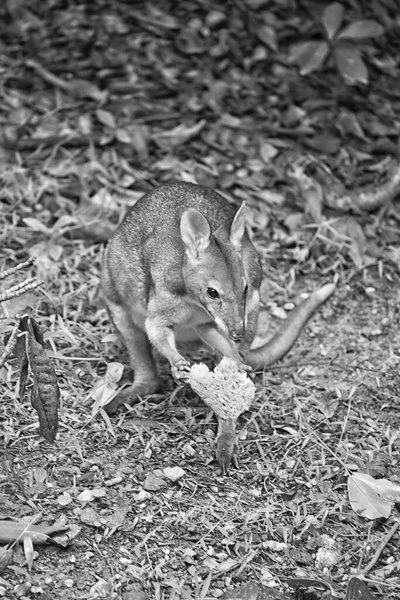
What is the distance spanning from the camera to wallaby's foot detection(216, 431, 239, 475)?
13.5ft

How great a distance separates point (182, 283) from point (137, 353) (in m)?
0.49

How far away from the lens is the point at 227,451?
4.14m

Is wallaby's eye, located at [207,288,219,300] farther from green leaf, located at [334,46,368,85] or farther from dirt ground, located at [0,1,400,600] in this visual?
green leaf, located at [334,46,368,85]

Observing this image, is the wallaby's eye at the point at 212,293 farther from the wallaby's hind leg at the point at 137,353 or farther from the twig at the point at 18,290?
the twig at the point at 18,290

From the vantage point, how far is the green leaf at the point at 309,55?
6.45 meters

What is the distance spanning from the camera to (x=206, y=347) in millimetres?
4738

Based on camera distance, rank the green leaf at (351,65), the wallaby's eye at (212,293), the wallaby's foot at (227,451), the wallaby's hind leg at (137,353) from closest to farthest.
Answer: the wallaby's foot at (227,451)
the wallaby's eye at (212,293)
the wallaby's hind leg at (137,353)
the green leaf at (351,65)

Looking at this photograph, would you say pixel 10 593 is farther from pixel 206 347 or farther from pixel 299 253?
pixel 299 253

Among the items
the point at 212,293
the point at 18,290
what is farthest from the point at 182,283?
the point at 18,290

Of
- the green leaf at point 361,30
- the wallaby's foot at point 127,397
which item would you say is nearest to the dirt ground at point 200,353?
the wallaby's foot at point 127,397

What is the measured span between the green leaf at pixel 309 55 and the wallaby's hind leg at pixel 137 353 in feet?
8.46

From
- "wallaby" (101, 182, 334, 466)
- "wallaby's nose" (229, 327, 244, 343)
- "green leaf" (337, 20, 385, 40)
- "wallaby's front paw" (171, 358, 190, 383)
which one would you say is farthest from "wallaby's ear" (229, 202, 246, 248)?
"green leaf" (337, 20, 385, 40)

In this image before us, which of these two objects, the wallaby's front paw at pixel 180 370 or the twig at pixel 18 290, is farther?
the wallaby's front paw at pixel 180 370

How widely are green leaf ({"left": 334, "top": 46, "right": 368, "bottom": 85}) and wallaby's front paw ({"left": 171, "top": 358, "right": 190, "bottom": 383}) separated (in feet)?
9.57
